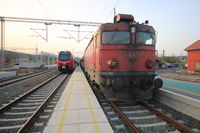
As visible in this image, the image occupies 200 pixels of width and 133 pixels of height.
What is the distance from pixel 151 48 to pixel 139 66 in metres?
1.05

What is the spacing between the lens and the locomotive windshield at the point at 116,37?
5445 millimetres

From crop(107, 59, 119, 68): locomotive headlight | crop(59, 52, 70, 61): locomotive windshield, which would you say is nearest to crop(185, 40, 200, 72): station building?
crop(59, 52, 70, 61): locomotive windshield

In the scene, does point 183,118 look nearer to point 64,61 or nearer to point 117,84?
point 117,84

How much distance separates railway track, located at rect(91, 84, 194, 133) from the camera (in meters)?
3.68

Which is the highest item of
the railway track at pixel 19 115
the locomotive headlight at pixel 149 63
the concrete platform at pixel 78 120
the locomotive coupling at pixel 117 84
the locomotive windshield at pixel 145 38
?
the locomotive windshield at pixel 145 38

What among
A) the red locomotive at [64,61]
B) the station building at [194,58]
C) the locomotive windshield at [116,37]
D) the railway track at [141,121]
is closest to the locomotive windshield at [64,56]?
the red locomotive at [64,61]

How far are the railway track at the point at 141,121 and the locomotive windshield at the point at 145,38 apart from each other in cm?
268

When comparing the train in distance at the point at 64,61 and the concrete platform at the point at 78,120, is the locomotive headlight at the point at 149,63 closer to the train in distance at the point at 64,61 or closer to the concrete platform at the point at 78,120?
the concrete platform at the point at 78,120

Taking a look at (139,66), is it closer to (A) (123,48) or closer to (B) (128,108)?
(A) (123,48)

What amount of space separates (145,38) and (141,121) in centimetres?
337

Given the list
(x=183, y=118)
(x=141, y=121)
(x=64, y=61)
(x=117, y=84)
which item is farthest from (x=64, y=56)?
(x=183, y=118)

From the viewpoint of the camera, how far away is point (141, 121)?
4238mm

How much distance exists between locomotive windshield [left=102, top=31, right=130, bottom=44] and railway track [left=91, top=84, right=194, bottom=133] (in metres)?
2.67

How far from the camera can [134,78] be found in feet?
17.7
